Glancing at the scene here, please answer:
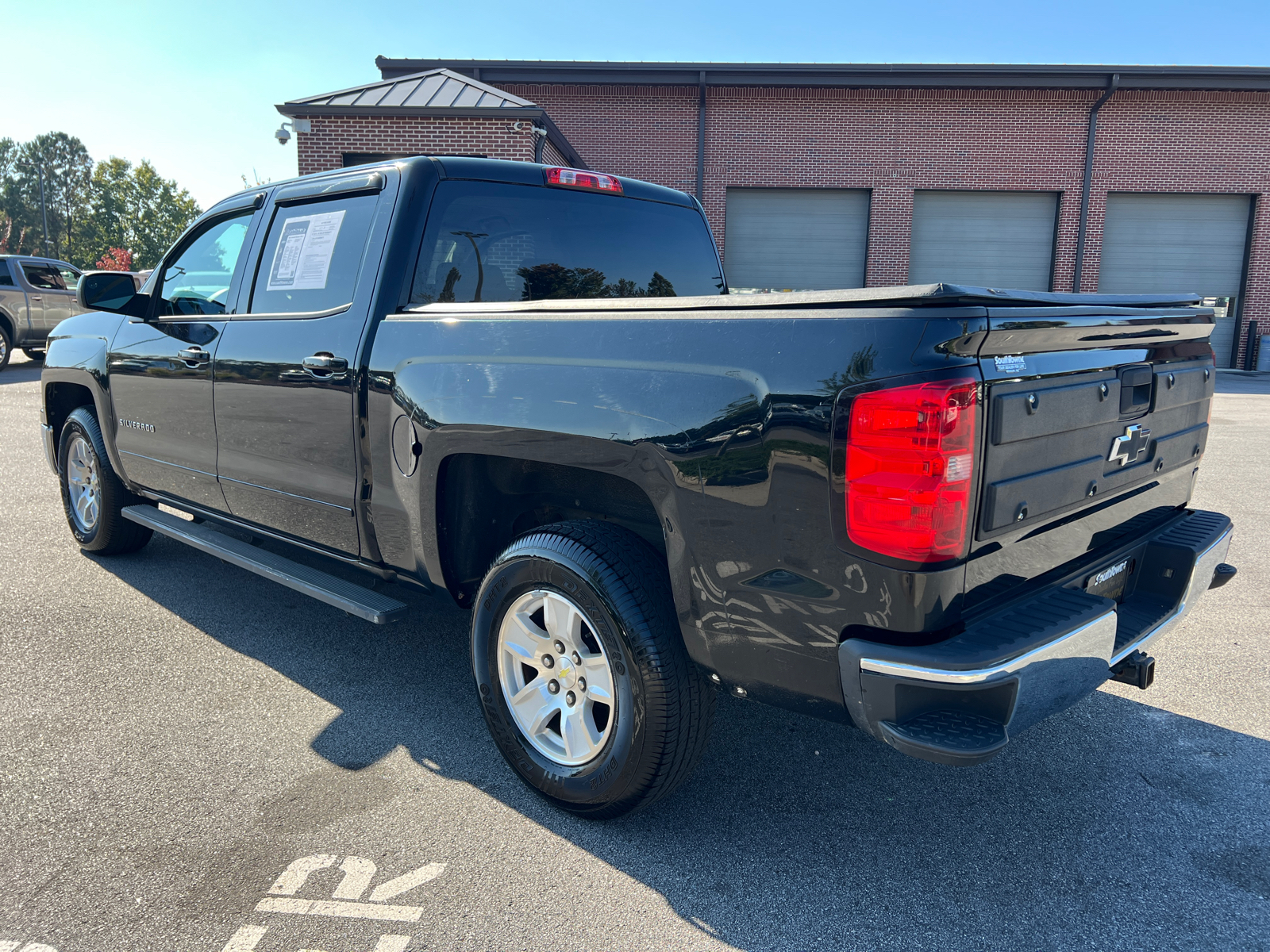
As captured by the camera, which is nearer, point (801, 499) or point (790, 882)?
point (801, 499)

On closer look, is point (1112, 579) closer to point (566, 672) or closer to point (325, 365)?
point (566, 672)

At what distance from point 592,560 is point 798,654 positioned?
0.66 meters

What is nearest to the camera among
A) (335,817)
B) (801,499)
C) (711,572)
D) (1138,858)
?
(801,499)

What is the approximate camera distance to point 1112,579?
2.69 m

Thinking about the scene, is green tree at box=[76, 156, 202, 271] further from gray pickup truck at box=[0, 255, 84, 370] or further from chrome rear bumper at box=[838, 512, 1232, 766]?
chrome rear bumper at box=[838, 512, 1232, 766]

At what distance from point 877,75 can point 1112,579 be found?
2156cm

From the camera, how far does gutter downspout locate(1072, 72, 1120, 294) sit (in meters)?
21.3

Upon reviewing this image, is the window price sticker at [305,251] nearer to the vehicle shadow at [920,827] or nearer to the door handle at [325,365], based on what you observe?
the door handle at [325,365]

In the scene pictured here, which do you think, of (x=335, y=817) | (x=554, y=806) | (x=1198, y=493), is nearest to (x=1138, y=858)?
(x=554, y=806)

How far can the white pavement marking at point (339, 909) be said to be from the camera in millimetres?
2225

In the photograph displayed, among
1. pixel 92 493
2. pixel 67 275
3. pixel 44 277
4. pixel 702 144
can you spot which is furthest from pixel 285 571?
pixel 702 144

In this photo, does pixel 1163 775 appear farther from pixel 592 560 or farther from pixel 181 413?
pixel 181 413

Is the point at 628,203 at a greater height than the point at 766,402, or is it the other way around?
the point at 628,203

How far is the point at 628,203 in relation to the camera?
155 inches
